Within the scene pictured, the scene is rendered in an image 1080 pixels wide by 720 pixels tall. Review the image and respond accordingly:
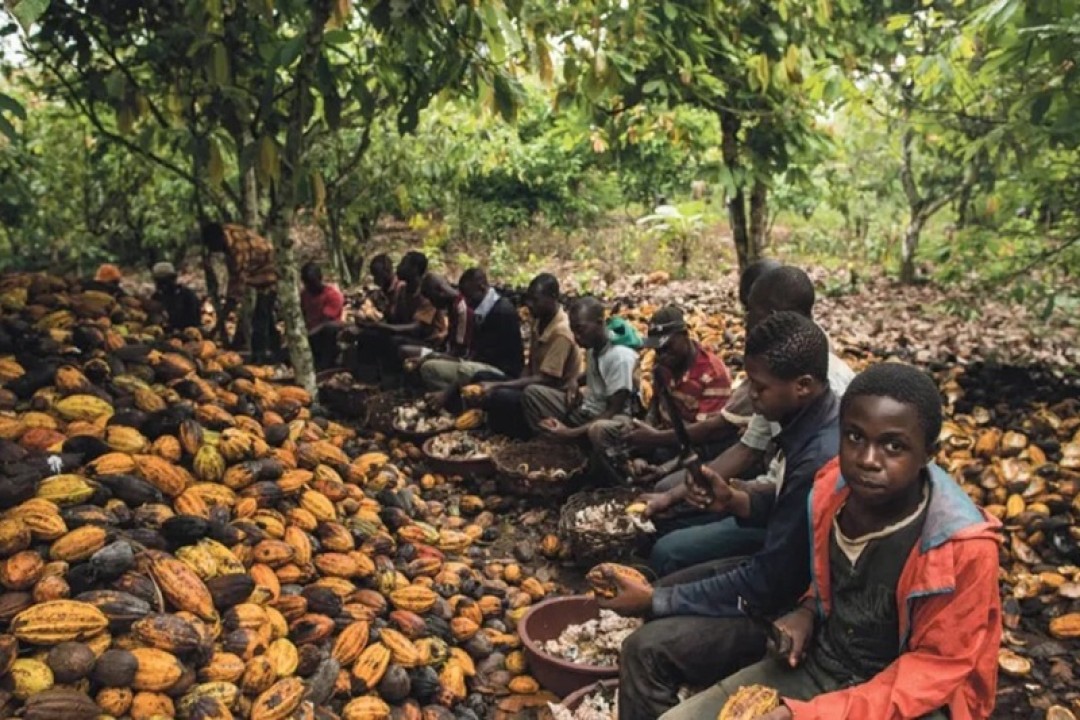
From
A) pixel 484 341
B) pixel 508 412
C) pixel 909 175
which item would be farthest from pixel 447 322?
pixel 909 175

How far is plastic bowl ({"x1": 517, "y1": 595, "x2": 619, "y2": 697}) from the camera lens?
2.84 metres

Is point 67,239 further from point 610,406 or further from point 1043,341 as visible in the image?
point 1043,341

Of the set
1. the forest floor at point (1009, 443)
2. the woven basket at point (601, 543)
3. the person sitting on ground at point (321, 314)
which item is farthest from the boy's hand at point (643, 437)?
the person sitting on ground at point (321, 314)

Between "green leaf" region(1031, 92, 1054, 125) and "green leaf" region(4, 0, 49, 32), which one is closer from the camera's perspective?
"green leaf" region(4, 0, 49, 32)

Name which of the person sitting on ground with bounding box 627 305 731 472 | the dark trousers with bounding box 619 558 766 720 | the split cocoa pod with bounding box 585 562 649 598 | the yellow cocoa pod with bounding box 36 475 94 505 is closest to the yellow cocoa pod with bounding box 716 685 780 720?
the dark trousers with bounding box 619 558 766 720

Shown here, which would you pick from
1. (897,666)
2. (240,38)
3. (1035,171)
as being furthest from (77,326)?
(1035,171)

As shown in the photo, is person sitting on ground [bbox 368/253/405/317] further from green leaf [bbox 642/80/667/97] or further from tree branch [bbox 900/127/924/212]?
tree branch [bbox 900/127/924/212]

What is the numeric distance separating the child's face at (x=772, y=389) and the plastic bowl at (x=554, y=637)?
44.6 inches

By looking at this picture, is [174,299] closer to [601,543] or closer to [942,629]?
[601,543]

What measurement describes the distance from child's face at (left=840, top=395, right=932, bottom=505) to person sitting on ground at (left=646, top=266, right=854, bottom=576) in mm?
1007

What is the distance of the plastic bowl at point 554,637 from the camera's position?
9.32 feet

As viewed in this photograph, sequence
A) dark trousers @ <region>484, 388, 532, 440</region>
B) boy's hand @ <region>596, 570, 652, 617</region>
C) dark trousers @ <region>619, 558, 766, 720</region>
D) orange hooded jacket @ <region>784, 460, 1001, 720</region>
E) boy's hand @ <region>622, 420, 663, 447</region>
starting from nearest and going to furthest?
orange hooded jacket @ <region>784, 460, 1001, 720</region>, dark trousers @ <region>619, 558, 766, 720</region>, boy's hand @ <region>596, 570, 652, 617</region>, boy's hand @ <region>622, 420, 663, 447</region>, dark trousers @ <region>484, 388, 532, 440</region>

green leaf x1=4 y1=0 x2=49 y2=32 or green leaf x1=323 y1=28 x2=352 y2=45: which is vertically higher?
green leaf x1=323 y1=28 x2=352 y2=45

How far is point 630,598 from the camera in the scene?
2465mm
